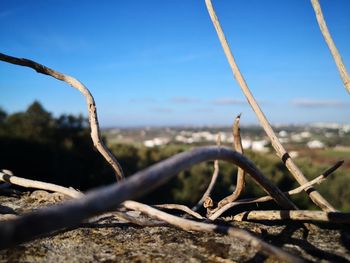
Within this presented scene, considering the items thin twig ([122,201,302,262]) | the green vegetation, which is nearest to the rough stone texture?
thin twig ([122,201,302,262])

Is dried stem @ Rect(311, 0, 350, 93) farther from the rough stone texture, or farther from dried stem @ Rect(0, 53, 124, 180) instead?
dried stem @ Rect(0, 53, 124, 180)

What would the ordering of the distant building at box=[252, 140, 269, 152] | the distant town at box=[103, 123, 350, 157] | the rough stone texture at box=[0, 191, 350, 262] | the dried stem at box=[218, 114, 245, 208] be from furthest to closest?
the distant building at box=[252, 140, 269, 152], the distant town at box=[103, 123, 350, 157], the dried stem at box=[218, 114, 245, 208], the rough stone texture at box=[0, 191, 350, 262]

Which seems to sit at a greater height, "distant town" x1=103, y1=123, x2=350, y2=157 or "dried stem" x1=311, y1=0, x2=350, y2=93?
"dried stem" x1=311, y1=0, x2=350, y2=93

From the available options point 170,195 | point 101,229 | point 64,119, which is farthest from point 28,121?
point 101,229

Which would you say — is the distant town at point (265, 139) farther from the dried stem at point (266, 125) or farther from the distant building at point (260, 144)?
the dried stem at point (266, 125)

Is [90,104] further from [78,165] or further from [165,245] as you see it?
[78,165]

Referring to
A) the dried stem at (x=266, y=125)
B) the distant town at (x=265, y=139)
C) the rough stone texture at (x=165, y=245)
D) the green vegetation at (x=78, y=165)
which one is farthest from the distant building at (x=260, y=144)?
the rough stone texture at (x=165, y=245)
